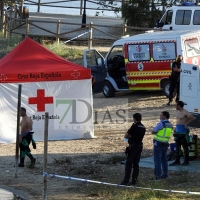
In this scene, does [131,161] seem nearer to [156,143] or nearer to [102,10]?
[156,143]

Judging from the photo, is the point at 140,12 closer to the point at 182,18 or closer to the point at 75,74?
the point at 182,18

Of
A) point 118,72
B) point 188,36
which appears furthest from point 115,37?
point 188,36

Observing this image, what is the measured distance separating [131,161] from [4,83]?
569cm

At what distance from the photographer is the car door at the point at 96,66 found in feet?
72.6

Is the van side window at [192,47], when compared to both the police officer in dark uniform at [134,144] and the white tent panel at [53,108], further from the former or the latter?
the police officer in dark uniform at [134,144]

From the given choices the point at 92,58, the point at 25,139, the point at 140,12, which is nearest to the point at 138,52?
the point at 92,58

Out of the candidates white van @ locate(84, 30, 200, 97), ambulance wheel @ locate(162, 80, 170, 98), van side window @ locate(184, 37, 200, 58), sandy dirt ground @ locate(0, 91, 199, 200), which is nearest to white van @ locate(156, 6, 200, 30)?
white van @ locate(84, 30, 200, 97)

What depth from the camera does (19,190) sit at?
12.4 meters

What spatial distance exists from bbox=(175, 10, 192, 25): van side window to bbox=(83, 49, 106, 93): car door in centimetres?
682

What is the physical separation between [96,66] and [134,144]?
33.8ft

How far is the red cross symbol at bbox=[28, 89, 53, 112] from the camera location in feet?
55.8

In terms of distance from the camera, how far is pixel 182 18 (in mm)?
28125

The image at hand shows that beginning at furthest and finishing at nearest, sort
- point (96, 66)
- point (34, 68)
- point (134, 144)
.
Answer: point (96, 66) < point (34, 68) < point (134, 144)

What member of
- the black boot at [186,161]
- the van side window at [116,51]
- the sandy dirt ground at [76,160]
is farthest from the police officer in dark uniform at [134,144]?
the van side window at [116,51]
